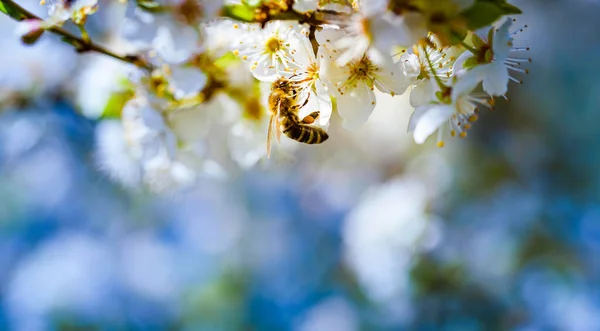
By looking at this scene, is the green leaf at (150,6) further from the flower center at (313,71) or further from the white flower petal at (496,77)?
the white flower petal at (496,77)

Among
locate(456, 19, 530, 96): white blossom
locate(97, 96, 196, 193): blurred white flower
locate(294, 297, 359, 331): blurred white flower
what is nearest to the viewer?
locate(456, 19, 530, 96): white blossom

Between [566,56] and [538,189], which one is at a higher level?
[566,56]

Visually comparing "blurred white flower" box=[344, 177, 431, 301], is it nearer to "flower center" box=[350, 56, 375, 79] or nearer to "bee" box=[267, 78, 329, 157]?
"bee" box=[267, 78, 329, 157]

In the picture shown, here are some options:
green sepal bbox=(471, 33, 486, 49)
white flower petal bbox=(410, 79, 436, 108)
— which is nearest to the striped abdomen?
white flower petal bbox=(410, 79, 436, 108)

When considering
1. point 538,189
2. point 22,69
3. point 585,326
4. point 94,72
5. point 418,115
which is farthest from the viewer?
point 538,189

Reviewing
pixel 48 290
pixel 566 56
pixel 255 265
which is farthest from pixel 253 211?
pixel 566 56

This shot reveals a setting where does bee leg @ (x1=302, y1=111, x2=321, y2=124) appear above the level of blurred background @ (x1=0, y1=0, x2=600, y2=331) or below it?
above

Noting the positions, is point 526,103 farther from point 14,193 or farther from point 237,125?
point 14,193
